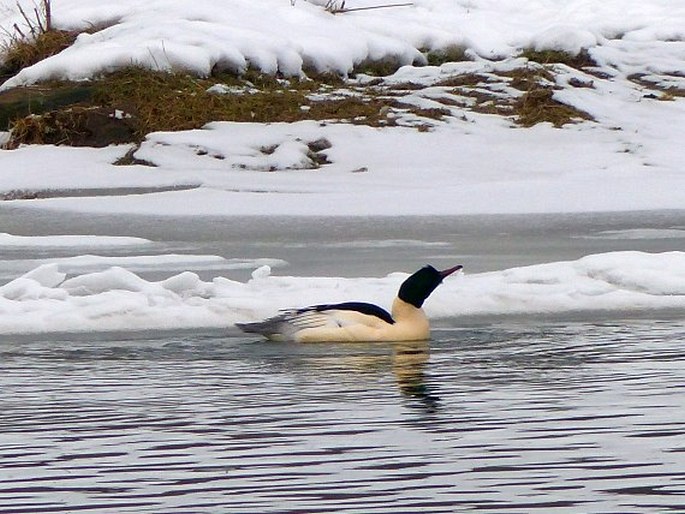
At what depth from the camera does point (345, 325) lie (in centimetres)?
952

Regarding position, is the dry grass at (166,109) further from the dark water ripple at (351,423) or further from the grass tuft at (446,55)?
the dark water ripple at (351,423)

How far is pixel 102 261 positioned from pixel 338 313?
110 inches

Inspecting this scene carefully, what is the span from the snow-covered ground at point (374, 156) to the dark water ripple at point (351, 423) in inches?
25.8

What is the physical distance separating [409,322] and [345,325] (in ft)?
1.13

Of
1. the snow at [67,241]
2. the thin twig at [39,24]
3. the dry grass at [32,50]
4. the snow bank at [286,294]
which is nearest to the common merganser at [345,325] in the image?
the snow bank at [286,294]

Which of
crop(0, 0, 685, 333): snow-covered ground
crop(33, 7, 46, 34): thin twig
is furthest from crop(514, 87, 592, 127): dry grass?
crop(33, 7, 46, 34): thin twig

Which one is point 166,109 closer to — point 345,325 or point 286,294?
point 286,294

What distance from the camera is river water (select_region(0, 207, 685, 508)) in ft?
18.8

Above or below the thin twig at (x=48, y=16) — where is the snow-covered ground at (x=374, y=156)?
below

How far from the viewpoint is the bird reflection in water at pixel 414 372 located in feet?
24.8

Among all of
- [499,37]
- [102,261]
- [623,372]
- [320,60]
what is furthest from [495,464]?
[499,37]

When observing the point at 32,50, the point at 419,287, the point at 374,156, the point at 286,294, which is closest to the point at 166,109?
the point at 374,156

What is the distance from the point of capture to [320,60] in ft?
64.3

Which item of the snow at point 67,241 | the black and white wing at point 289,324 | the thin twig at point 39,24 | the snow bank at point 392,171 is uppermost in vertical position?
the thin twig at point 39,24
